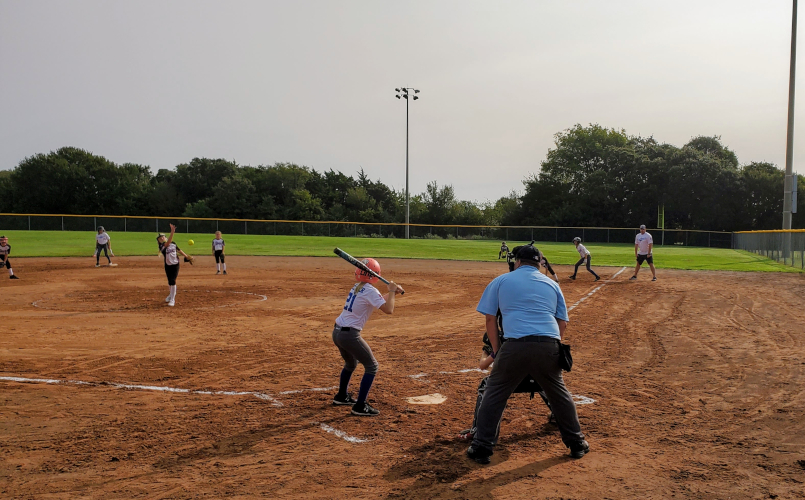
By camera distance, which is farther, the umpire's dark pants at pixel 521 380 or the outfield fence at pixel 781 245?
the outfield fence at pixel 781 245

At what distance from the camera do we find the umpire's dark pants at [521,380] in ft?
18.9

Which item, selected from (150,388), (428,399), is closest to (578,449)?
(428,399)

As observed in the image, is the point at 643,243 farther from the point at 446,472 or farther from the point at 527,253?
the point at 446,472

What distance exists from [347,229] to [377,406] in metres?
56.5

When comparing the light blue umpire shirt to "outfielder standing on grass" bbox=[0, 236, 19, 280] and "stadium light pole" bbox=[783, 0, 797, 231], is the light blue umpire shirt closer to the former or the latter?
"outfielder standing on grass" bbox=[0, 236, 19, 280]

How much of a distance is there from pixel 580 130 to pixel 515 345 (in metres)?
97.9

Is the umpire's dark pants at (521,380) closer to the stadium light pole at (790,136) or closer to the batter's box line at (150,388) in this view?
the batter's box line at (150,388)

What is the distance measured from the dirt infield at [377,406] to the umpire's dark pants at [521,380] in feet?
1.07

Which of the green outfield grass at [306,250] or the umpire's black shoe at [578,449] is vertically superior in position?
the green outfield grass at [306,250]

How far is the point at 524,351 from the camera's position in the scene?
18.9 ft

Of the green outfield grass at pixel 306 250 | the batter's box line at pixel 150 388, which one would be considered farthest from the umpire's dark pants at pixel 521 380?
the green outfield grass at pixel 306 250

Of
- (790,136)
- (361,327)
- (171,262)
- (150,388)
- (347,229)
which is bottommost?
(150,388)

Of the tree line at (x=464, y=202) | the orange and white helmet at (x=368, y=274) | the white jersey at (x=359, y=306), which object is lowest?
the white jersey at (x=359, y=306)

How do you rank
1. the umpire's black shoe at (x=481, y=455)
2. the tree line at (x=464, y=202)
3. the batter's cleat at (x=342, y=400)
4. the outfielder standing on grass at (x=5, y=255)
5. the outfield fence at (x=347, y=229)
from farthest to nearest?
1. the tree line at (x=464, y=202)
2. the outfield fence at (x=347, y=229)
3. the outfielder standing on grass at (x=5, y=255)
4. the batter's cleat at (x=342, y=400)
5. the umpire's black shoe at (x=481, y=455)
